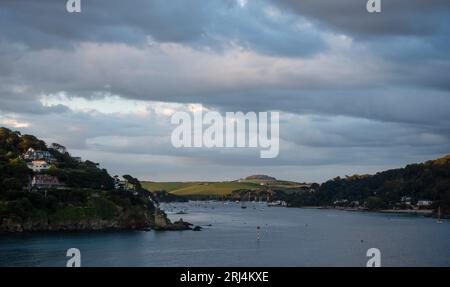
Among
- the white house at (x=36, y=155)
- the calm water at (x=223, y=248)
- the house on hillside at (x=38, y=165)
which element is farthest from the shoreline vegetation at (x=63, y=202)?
the calm water at (x=223, y=248)

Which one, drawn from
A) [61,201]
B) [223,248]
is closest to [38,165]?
[61,201]

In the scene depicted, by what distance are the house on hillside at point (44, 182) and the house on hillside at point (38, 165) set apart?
1048 centimetres

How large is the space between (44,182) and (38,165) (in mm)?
17837

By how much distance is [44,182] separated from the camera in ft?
354

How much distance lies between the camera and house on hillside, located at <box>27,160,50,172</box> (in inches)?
4781

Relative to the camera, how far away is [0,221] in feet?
290

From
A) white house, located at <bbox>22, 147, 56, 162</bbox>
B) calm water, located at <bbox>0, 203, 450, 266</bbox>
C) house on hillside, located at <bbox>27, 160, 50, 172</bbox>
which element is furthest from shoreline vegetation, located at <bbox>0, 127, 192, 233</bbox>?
calm water, located at <bbox>0, 203, 450, 266</bbox>
